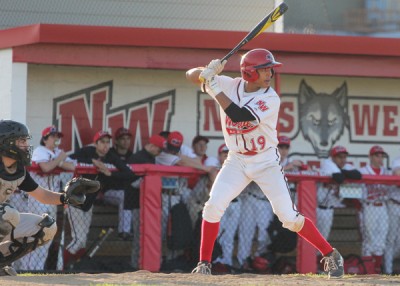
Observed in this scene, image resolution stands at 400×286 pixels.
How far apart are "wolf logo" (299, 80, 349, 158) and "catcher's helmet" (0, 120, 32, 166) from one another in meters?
6.70

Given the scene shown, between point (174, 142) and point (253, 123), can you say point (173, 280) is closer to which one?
point (253, 123)

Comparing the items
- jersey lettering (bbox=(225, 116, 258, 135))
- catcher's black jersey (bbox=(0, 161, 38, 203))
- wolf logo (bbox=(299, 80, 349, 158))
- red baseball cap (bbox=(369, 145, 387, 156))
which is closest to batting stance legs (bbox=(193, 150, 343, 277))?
jersey lettering (bbox=(225, 116, 258, 135))

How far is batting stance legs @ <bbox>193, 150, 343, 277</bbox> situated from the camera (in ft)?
28.5

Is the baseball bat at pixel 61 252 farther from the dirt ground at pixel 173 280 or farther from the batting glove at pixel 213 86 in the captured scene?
the batting glove at pixel 213 86

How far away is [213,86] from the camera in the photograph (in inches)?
340

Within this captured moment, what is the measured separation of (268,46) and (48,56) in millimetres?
2771

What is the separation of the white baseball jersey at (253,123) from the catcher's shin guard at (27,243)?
1.83 metres

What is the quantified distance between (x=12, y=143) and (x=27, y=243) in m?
0.76

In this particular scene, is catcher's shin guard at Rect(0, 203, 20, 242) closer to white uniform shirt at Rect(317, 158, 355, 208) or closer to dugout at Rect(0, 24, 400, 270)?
dugout at Rect(0, 24, 400, 270)

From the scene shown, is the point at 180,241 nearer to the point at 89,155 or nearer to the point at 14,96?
the point at 89,155

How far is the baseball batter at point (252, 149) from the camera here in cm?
866

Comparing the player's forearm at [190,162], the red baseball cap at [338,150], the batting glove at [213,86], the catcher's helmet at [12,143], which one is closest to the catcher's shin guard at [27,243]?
the catcher's helmet at [12,143]

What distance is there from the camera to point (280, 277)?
8.78 m

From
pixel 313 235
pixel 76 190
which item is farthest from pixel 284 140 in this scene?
pixel 76 190
